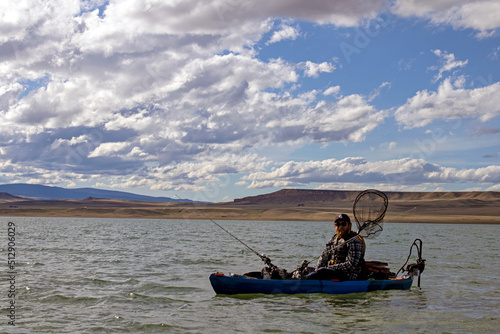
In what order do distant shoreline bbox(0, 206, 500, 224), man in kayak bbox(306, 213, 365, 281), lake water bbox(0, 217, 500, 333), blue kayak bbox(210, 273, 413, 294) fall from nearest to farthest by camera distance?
1. lake water bbox(0, 217, 500, 333)
2. man in kayak bbox(306, 213, 365, 281)
3. blue kayak bbox(210, 273, 413, 294)
4. distant shoreline bbox(0, 206, 500, 224)

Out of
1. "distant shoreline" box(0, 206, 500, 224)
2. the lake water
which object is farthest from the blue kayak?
"distant shoreline" box(0, 206, 500, 224)

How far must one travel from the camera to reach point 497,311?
496 inches

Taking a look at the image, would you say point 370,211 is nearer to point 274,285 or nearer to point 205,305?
point 274,285

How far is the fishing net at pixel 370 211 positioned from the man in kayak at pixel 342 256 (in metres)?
2.10

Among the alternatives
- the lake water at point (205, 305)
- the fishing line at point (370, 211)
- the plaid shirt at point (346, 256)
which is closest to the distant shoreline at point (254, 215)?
the lake water at point (205, 305)

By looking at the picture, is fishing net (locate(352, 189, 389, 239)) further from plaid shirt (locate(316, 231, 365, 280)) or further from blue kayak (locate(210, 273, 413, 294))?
blue kayak (locate(210, 273, 413, 294))

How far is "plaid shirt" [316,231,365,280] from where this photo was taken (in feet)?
44.7

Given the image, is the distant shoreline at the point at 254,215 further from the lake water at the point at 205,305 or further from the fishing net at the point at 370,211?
the fishing net at the point at 370,211

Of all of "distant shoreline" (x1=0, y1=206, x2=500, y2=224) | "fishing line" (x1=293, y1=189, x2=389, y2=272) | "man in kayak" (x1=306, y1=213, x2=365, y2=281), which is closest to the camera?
"man in kayak" (x1=306, y1=213, x2=365, y2=281)

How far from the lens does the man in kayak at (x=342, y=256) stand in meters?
13.6

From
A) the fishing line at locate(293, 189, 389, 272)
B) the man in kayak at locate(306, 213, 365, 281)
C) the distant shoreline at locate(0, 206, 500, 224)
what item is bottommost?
the distant shoreline at locate(0, 206, 500, 224)

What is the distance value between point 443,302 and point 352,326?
14.2ft

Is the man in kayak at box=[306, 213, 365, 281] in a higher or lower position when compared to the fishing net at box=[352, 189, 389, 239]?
lower

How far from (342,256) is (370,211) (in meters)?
2.87
